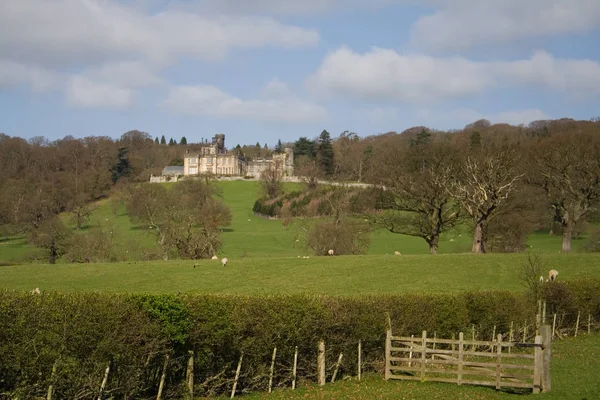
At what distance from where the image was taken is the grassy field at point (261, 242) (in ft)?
202

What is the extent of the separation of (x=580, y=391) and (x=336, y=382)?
7434 mm

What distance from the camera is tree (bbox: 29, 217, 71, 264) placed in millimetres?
56125

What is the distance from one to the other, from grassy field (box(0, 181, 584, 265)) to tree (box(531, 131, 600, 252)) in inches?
180

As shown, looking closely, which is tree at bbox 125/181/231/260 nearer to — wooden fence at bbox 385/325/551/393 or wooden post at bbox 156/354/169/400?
wooden fence at bbox 385/325/551/393

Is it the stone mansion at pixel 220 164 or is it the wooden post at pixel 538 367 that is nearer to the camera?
the wooden post at pixel 538 367

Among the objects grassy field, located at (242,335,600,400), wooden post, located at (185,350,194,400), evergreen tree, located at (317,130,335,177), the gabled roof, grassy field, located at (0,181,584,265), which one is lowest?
grassy field, located at (0,181,584,265)

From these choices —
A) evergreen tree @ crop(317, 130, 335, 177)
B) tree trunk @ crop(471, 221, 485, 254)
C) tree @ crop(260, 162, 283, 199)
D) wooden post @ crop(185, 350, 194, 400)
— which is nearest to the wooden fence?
wooden post @ crop(185, 350, 194, 400)

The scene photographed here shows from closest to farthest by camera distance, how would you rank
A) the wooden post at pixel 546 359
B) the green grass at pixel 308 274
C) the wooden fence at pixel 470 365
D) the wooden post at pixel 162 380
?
1. the wooden post at pixel 162 380
2. the wooden post at pixel 546 359
3. the wooden fence at pixel 470 365
4. the green grass at pixel 308 274

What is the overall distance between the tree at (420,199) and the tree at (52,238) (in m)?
31.2

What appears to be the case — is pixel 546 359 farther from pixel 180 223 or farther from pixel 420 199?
pixel 180 223


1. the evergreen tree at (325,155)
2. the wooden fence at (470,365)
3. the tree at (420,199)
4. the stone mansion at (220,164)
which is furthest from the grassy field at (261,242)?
the stone mansion at (220,164)

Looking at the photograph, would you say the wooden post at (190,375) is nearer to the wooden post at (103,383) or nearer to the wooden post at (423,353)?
the wooden post at (103,383)

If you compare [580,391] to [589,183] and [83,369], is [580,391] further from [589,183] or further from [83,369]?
[589,183]

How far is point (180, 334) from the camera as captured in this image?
16.3 metres
